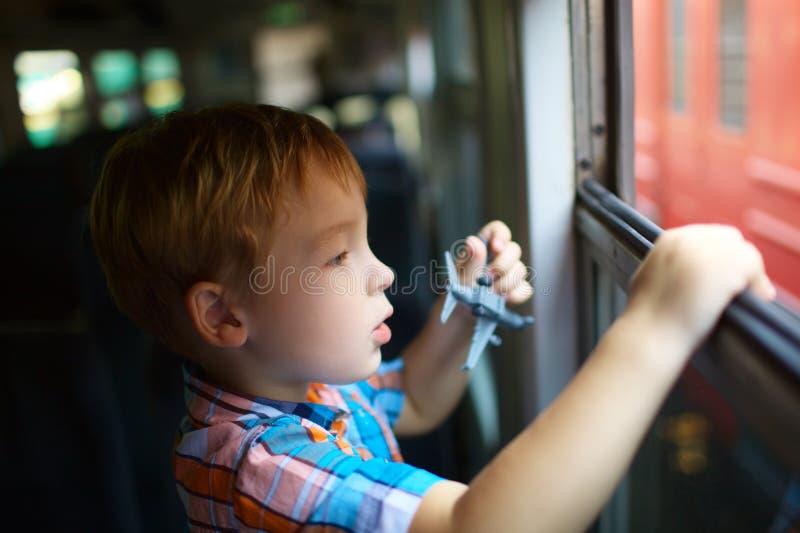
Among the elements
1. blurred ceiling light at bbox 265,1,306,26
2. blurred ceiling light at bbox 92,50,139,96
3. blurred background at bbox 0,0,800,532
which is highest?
blurred ceiling light at bbox 265,1,306,26

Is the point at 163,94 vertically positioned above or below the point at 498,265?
above

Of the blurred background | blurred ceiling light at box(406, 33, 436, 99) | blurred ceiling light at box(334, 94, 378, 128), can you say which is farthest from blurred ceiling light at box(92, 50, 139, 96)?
blurred ceiling light at box(406, 33, 436, 99)

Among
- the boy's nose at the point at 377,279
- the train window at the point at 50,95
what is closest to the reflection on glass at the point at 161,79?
the train window at the point at 50,95

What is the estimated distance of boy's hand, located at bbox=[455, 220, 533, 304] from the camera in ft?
2.69

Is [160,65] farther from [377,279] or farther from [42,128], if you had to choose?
[377,279]

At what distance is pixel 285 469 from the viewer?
2.08ft

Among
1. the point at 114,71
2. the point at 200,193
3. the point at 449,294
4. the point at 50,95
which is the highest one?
the point at 114,71

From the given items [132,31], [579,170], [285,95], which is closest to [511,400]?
[579,170]

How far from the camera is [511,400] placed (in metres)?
1.38

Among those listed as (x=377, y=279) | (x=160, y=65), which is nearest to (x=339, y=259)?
(x=377, y=279)

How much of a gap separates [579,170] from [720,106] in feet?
5.83

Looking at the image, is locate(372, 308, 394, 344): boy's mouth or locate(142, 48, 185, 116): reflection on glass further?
locate(142, 48, 185, 116): reflection on glass

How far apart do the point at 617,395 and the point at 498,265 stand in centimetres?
32

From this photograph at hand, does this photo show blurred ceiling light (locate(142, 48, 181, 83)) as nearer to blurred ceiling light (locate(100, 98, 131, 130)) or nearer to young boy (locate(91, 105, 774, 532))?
blurred ceiling light (locate(100, 98, 131, 130))
